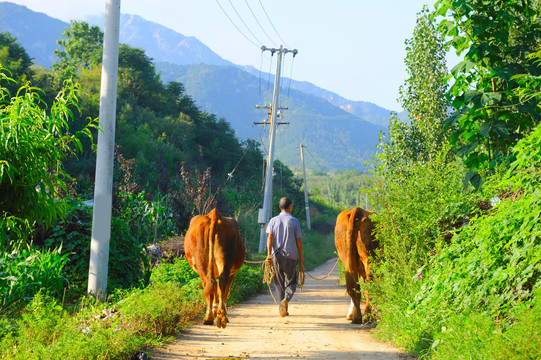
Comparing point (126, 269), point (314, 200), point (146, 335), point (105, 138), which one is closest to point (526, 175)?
point (146, 335)

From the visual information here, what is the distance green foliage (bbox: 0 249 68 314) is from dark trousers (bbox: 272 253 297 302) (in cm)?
354

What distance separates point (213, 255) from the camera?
8.60 metres

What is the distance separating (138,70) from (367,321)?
3996cm

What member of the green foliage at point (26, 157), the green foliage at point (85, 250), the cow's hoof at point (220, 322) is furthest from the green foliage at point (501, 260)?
the green foliage at point (85, 250)

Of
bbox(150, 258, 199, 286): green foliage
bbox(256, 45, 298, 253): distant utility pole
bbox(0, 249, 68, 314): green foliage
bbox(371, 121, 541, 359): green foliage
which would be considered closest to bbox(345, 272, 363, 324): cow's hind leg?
bbox(371, 121, 541, 359): green foliage

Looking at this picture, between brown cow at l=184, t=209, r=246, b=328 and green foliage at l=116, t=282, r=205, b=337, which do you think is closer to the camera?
green foliage at l=116, t=282, r=205, b=337

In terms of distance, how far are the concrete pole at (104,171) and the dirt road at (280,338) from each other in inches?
60.6

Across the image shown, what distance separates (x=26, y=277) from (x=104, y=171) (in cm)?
182

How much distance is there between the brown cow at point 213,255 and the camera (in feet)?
27.7

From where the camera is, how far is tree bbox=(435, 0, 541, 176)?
8.25 meters

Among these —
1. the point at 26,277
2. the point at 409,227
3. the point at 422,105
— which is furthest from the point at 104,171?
the point at 422,105

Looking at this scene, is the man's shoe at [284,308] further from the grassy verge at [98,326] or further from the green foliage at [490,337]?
the green foliage at [490,337]

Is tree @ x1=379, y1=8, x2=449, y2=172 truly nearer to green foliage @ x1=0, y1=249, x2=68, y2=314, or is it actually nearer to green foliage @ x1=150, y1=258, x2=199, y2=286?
green foliage @ x1=150, y1=258, x2=199, y2=286

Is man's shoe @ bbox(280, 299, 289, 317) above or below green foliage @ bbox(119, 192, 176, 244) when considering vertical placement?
below
